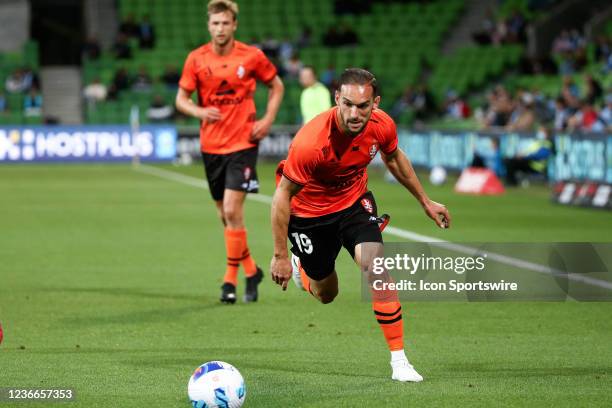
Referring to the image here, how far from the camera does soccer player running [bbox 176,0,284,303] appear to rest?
32.8 feet

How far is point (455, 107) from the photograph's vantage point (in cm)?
3338

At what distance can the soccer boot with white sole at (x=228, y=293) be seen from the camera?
9875mm

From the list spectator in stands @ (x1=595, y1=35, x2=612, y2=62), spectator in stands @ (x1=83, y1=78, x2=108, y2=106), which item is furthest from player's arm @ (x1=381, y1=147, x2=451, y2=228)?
spectator in stands @ (x1=83, y1=78, x2=108, y2=106)

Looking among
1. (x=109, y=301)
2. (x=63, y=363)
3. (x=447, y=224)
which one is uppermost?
(x=447, y=224)

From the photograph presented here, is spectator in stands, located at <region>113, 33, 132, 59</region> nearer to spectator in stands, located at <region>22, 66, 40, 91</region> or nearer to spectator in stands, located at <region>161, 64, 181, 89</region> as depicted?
spectator in stands, located at <region>161, 64, 181, 89</region>

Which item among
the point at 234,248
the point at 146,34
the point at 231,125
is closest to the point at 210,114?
the point at 231,125

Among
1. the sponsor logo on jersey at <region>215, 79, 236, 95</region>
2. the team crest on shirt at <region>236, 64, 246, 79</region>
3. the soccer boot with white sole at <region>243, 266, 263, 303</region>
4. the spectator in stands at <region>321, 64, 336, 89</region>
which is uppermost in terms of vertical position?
the team crest on shirt at <region>236, 64, 246, 79</region>

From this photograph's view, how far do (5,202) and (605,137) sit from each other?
1025 centimetres

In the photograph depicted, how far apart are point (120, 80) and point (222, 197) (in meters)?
27.3

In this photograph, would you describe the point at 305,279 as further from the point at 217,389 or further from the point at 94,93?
the point at 94,93

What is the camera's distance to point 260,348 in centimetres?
776

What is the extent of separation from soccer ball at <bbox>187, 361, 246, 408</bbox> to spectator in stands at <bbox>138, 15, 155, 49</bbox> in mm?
33593

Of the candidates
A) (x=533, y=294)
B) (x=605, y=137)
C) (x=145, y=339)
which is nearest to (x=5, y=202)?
(x=605, y=137)

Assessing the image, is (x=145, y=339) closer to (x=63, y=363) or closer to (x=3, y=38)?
(x=63, y=363)
